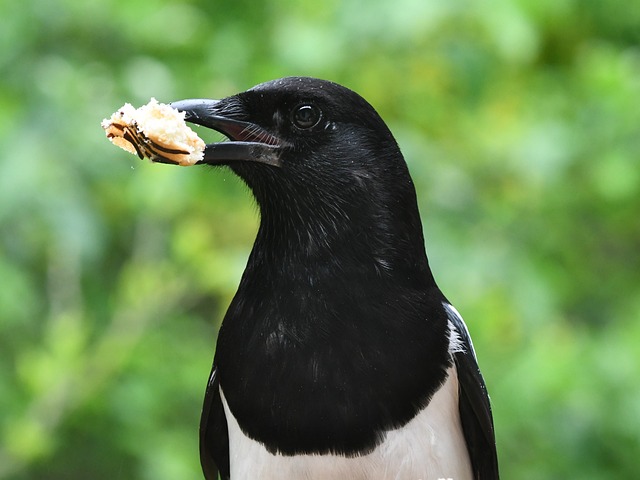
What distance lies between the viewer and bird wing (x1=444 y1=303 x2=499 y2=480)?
2174 mm

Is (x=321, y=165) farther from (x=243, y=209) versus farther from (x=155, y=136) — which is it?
(x=243, y=209)

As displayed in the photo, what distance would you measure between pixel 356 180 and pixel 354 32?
1.59 metres

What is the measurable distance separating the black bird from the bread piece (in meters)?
0.06

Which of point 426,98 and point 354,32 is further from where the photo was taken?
point 426,98

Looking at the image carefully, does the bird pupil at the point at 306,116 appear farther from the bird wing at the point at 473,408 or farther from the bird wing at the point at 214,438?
the bird wing at the point at 214,438

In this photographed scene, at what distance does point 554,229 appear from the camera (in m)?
3.98

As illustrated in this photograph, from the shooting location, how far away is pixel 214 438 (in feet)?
7.94

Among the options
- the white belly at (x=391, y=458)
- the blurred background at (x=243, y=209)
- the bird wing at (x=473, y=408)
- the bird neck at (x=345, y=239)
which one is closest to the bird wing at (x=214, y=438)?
the white belly at (x=391, y=458)

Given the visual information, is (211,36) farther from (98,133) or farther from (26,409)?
(26,409)

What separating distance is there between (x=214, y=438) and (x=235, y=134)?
725mm

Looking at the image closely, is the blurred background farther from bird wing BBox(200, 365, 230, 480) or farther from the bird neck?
the bird neck

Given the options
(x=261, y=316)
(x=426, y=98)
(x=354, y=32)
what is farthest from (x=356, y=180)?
(x=426, y=98)

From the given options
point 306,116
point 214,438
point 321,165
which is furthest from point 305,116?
point 214,438

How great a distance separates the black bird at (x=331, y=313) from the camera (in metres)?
1.95
